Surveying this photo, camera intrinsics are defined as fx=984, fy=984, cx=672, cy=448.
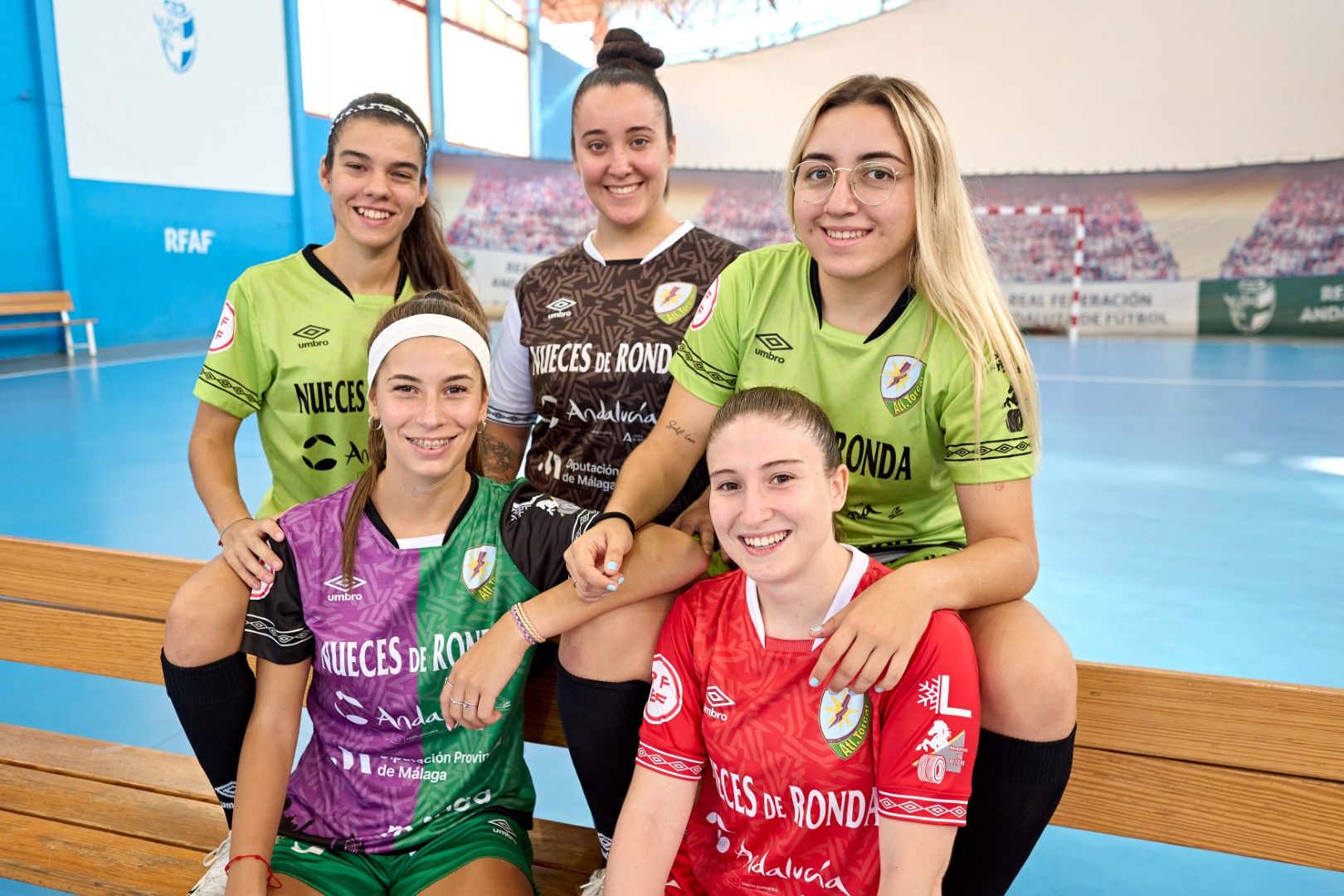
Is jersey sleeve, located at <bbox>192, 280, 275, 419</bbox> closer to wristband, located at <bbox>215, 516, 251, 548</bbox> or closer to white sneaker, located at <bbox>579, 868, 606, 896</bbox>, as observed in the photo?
wristband, located at <bbox>215, 516, 251, 548</bbox>

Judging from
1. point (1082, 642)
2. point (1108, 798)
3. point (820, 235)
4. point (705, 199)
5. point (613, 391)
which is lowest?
point (1082, 642)

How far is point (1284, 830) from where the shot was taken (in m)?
1.38

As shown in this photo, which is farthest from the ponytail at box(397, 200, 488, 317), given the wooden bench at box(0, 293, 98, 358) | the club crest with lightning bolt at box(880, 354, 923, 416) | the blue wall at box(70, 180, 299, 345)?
the blue wall at box(70, 180, 299, 345)

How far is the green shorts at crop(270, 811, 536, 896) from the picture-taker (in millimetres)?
1435

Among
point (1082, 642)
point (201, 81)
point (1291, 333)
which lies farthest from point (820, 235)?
point (1291, 333)

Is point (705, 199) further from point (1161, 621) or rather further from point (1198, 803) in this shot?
point (1198, 803)

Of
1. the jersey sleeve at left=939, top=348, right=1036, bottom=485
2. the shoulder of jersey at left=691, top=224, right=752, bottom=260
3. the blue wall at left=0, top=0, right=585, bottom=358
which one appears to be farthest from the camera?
the blue wall at left=0, top=0, right=585, bottom=358

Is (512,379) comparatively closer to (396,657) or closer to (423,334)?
(423,334)

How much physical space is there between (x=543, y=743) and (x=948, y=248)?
1.07m

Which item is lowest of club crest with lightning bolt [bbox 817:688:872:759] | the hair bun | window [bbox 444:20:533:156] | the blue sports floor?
the blue sports floor

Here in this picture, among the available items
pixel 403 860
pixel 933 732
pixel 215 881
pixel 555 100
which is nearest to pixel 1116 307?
pixel 555 100

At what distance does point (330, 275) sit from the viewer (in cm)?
210

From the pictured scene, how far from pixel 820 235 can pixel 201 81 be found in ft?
39.5

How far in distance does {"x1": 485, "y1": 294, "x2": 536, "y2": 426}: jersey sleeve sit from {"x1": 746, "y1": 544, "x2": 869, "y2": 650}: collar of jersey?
1045mm
